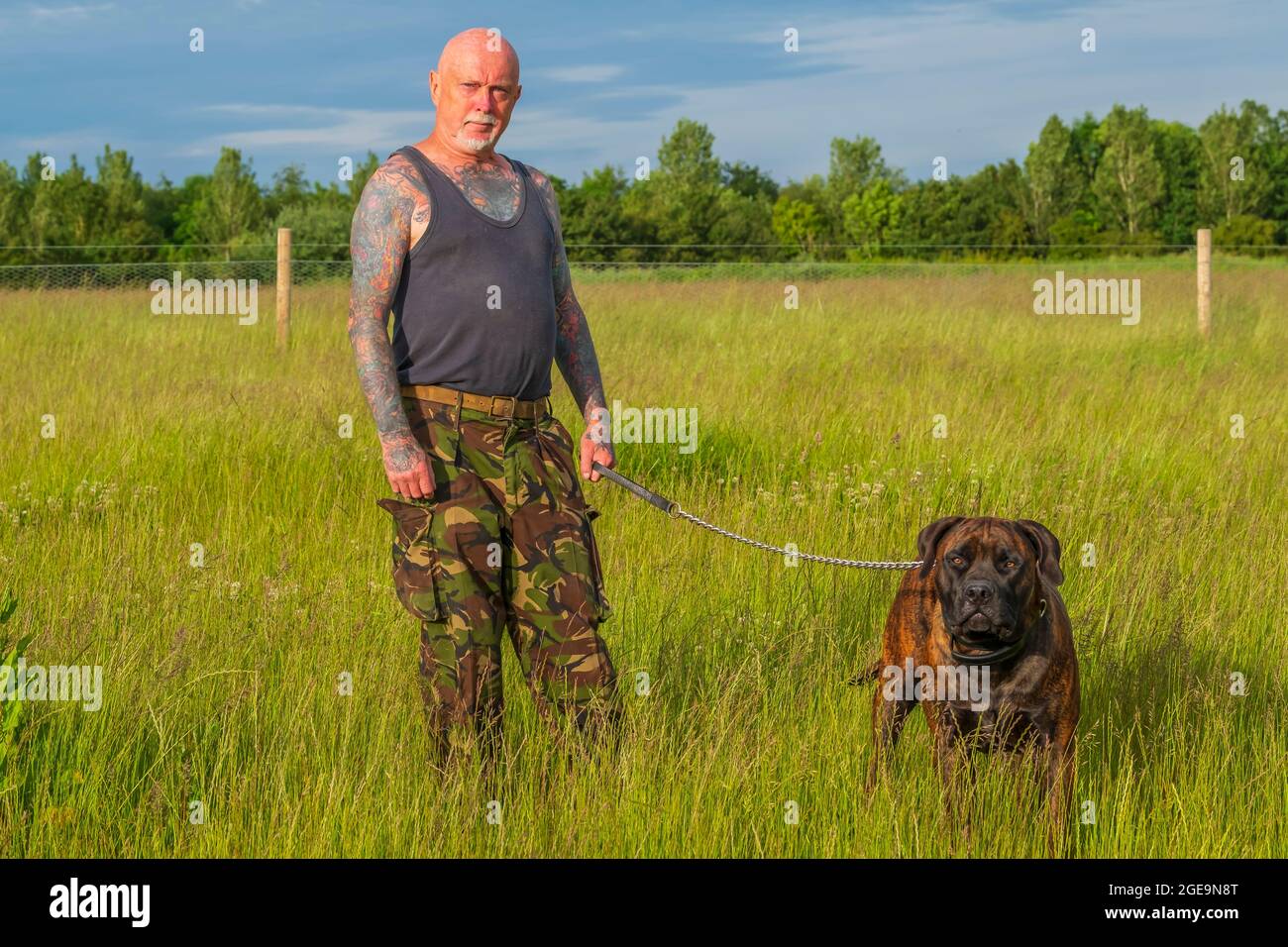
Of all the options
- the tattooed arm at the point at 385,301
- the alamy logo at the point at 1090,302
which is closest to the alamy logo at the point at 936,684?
the tattooed arm at the point at 385,301

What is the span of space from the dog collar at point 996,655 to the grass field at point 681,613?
28cm

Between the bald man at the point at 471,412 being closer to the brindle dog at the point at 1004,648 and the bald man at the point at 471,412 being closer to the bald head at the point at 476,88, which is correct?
the bald head at the point at 476,88

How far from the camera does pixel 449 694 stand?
3.44 meters

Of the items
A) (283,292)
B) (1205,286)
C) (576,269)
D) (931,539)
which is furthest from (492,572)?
(576,269)

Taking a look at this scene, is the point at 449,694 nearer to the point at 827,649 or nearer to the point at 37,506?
the point at 827,649

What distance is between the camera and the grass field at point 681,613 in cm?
319

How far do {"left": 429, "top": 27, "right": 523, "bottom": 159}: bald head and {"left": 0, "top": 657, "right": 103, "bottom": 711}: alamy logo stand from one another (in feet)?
5.94

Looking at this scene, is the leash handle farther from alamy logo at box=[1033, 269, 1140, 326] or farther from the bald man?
alamy logo at box=[1033, 269, 1140, 326]

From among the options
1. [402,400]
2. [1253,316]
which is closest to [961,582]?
[402,400]

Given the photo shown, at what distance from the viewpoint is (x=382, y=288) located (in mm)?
3375

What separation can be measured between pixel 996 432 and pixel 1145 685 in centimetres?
347

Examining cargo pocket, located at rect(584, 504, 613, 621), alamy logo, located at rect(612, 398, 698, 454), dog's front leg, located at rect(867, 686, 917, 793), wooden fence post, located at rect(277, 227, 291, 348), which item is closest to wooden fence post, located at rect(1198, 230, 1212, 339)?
alamy logo, located at rect(612, 398, 698, 454)

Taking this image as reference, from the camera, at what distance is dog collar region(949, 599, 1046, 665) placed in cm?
327

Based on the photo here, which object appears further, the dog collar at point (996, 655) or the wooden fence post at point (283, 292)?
the wooden fence post at point (283, 292)
